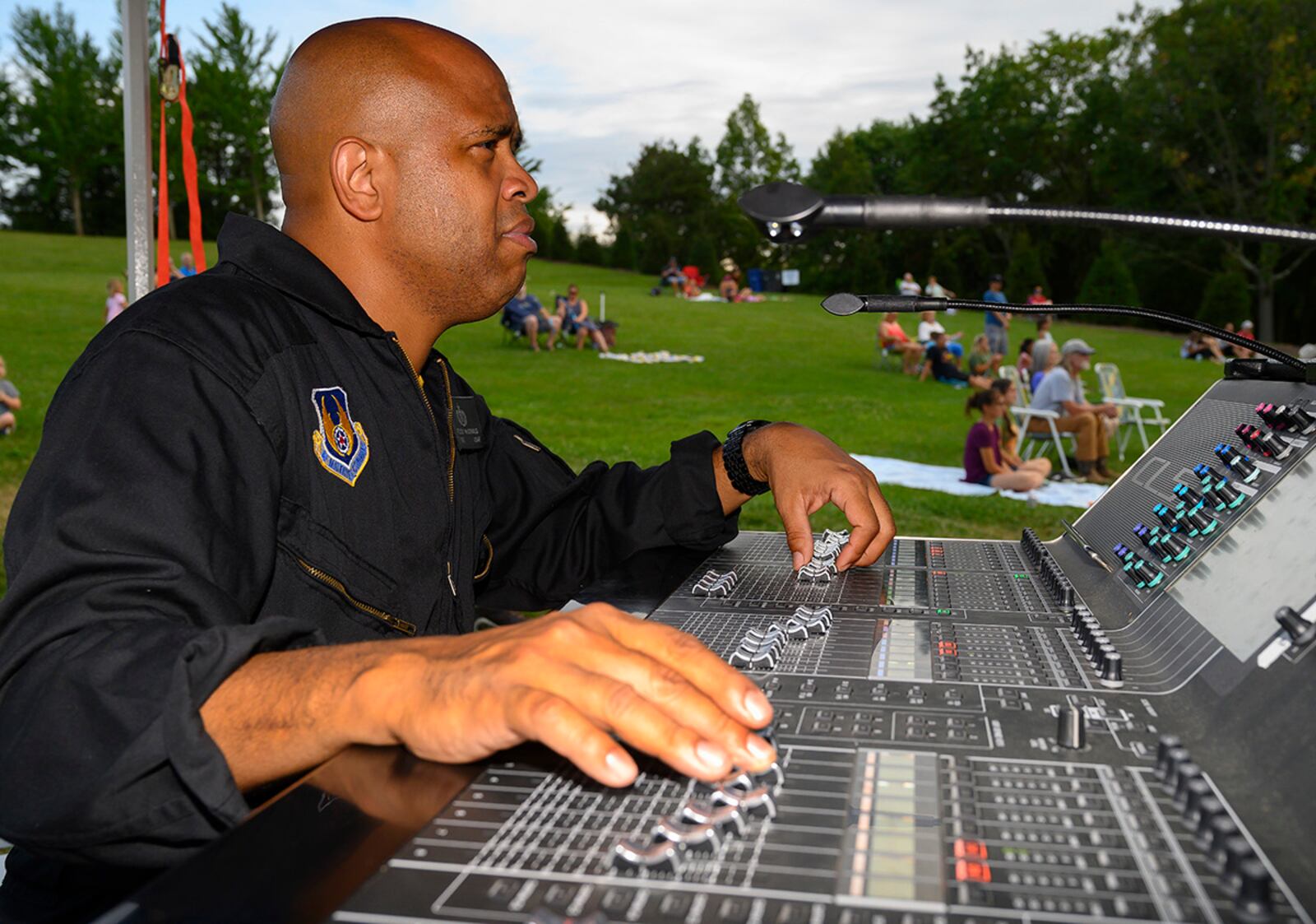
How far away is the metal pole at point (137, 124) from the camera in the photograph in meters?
2.57

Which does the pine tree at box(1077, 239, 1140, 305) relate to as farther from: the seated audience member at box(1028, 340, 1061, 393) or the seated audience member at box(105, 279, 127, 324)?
the seated audience member at box(105, 279, 127, 324)

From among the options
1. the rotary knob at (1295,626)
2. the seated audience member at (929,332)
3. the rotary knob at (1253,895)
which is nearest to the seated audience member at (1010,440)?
the seated audience member at (929,332)

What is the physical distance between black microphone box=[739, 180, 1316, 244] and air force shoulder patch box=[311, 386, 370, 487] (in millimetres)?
602

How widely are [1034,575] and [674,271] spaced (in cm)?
2992

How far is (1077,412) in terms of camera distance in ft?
28.9

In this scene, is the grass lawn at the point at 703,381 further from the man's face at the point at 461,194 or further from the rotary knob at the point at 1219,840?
the rotary knob at the point at 1219,840

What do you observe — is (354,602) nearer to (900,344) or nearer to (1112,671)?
(1112,671)

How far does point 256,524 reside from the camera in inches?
43.1

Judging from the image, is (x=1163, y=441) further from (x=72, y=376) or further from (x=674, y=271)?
(x=674, y=271)

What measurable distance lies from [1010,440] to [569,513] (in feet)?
23.3

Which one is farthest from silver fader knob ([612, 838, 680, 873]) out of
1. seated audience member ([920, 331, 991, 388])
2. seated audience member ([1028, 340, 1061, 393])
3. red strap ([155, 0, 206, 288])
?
seated audience member ([920, 331, 991, 388])

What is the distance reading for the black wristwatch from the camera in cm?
184

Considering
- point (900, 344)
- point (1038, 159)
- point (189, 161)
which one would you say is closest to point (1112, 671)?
point (189, 161)

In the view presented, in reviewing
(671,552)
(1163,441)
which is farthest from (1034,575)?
(671,552)
